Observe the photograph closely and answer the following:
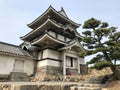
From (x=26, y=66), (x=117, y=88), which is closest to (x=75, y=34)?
(x=26, y=66)

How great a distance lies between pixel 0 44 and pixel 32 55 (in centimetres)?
388

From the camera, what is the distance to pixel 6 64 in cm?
1389

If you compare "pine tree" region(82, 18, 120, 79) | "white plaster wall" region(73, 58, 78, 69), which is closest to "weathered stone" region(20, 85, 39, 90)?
"pine tree" region(82, 18, 120, 79)

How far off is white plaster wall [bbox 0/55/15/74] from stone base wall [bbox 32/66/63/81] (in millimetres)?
2714

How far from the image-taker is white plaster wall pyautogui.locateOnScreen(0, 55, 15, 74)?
531 inches

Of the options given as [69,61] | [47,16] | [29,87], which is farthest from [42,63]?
[29,87]

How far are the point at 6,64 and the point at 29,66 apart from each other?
9.56 ft

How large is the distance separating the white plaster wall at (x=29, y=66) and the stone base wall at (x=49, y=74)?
87cm

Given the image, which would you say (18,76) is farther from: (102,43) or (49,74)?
(102,43)

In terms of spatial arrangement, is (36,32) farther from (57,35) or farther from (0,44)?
(0,44)

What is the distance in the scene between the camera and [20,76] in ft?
47.0

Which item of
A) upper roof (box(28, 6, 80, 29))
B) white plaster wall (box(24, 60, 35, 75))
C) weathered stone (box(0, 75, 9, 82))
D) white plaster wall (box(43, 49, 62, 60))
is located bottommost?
weathered stone (box(0, 75, 9, 82))

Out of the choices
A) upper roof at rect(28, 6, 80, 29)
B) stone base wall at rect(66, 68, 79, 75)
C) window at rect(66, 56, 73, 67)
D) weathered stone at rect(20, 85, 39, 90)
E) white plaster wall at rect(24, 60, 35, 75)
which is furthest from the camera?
upper roof at rect(28, 6, 80, 29)

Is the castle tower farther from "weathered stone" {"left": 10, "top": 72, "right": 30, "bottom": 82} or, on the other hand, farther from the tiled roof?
the tiled roof
